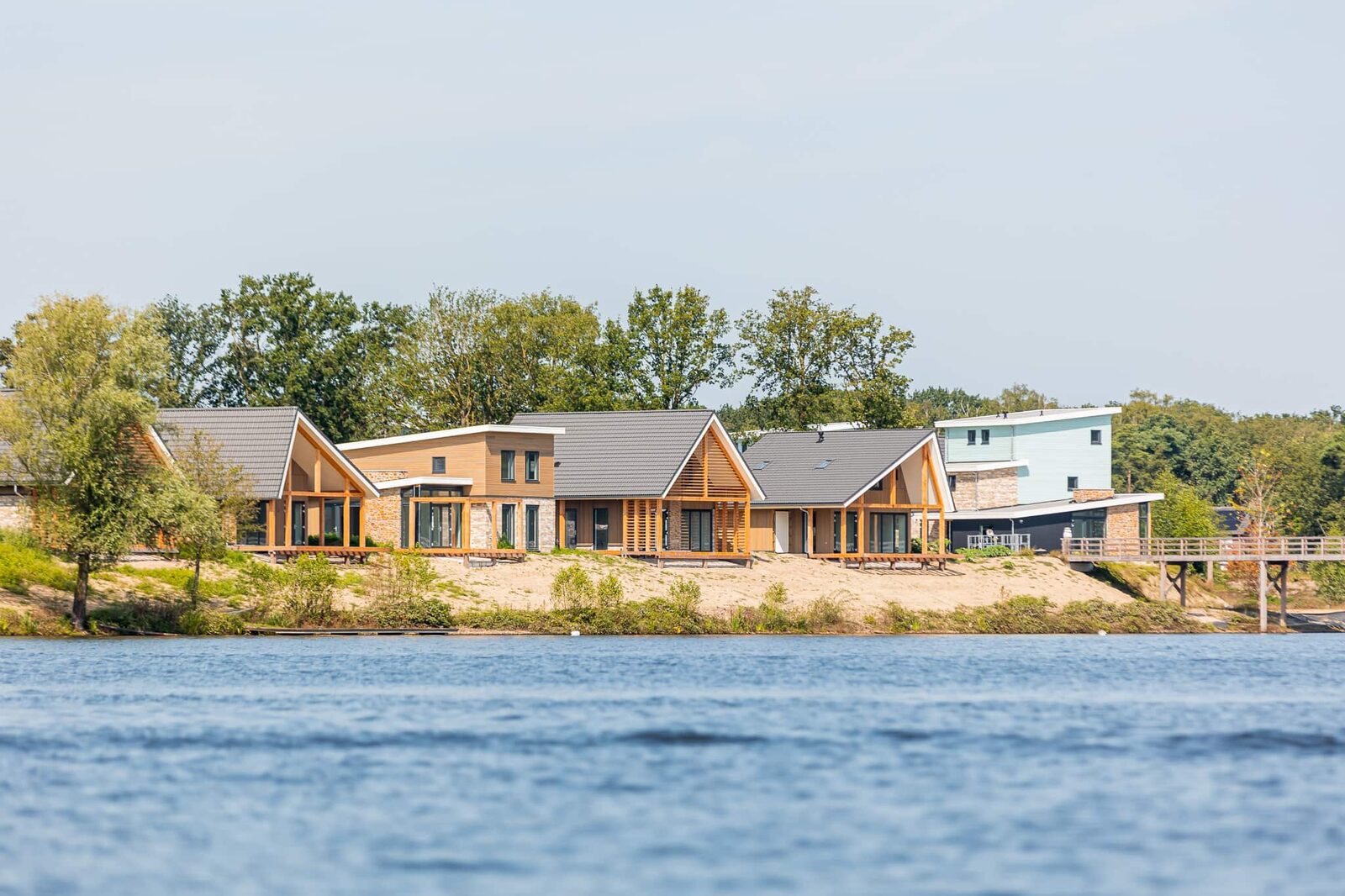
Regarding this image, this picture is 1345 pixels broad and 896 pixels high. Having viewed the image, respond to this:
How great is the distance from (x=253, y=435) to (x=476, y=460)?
328 inches

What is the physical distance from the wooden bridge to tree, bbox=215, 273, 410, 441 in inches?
1481

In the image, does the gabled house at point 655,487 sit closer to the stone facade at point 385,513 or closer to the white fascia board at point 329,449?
the stone facade at point 385,513

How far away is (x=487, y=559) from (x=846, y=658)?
2083cm

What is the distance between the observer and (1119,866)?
53.9ft

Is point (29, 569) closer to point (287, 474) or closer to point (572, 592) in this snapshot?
point (287, 474)

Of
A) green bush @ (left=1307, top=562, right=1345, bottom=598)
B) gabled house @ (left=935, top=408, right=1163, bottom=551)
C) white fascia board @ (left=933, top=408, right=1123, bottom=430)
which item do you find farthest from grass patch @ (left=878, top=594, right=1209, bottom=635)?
white fascia board @ (left=933, top=408, right=1123, bottom=430)

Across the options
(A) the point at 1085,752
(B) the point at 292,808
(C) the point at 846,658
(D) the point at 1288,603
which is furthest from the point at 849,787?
(D) the point at 1288,603

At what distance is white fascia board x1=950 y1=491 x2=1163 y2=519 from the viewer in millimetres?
77312

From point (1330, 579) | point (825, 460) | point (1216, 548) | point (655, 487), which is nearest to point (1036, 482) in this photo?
point (1216, 548)

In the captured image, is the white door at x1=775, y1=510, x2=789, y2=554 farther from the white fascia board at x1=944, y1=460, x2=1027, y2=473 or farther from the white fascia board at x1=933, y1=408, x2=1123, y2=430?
the white fascia board at x1=933, y1=408, x2=1123, y2=430

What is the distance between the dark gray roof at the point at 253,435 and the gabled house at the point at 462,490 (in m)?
4.53

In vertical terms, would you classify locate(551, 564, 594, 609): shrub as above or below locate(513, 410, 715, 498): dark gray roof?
below

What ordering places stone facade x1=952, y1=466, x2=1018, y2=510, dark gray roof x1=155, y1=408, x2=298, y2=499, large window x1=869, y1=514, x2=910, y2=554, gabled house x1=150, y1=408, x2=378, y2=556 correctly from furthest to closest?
1. stone facade x1=952, y1=466, x2=1018, y2=510
2. large window x1=869, y1=514, x2=910, y2=554
3. gabled house x1=150, y1=408, x2=378, y2=556
4. dark gray roof x1=155, y1=408, x2=298, y2=499

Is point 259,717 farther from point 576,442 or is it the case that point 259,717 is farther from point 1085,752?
point 576,442
